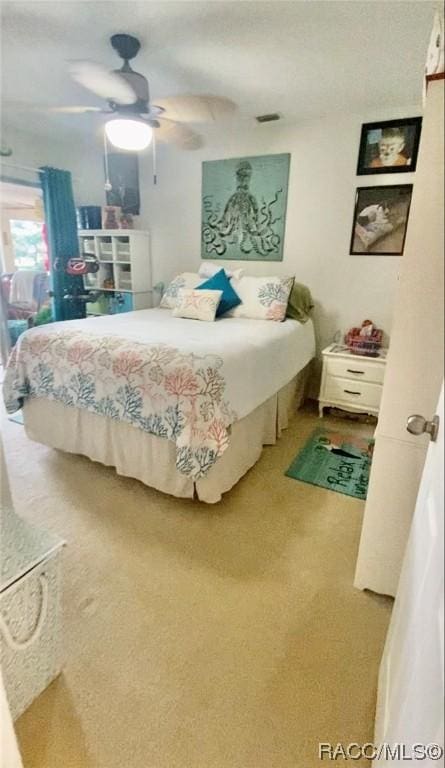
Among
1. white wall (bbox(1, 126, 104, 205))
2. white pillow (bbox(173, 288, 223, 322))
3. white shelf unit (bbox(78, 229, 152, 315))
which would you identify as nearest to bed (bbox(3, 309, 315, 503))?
white pillow (bbox(173, 288, 223, 322))

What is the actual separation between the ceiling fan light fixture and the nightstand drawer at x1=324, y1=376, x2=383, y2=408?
2090 mm

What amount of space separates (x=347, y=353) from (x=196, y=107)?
194 centimetres

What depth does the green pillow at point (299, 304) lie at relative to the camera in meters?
3.09

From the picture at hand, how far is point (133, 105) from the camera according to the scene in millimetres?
2100

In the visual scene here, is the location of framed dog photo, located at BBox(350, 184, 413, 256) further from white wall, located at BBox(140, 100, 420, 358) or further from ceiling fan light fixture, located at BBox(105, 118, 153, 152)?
ceiling fan light fixture, located at BBox(105, 118, 153, 152)

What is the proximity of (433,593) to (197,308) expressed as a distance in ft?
8.40

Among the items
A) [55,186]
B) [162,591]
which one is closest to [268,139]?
[55,186]

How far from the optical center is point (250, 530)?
1.78m

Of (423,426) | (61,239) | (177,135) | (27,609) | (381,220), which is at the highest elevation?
(177,135)

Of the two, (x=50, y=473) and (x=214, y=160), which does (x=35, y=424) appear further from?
(x=214, y=160)

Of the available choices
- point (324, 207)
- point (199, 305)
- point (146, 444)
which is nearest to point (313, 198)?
point (324, 207)

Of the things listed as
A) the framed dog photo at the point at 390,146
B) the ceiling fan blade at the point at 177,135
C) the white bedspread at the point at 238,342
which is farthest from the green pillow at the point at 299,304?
the ceiling fan blade at the point at 177,135

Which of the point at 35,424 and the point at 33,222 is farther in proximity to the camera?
the point at 33,222

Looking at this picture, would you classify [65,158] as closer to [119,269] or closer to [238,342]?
[119,269]
